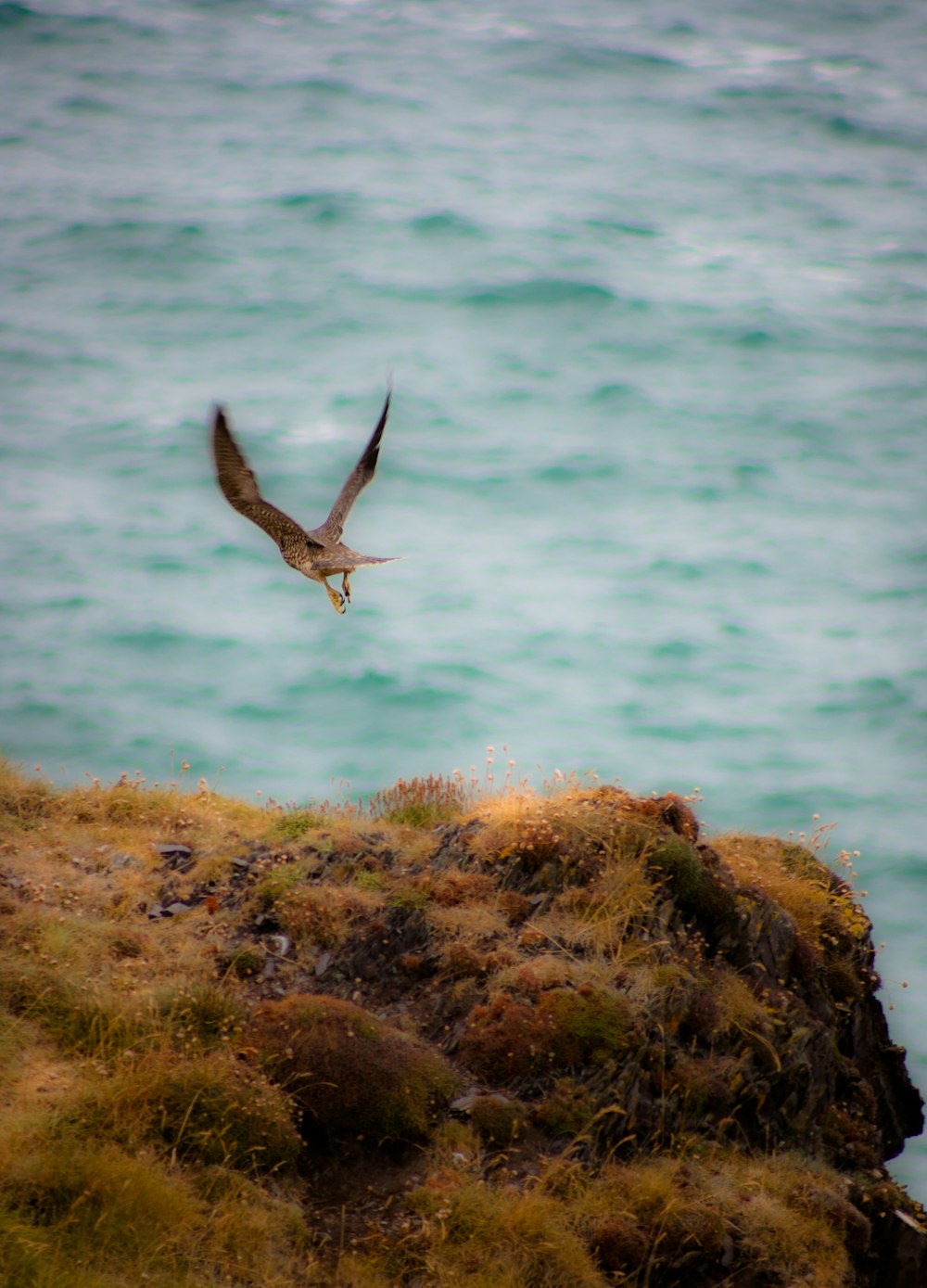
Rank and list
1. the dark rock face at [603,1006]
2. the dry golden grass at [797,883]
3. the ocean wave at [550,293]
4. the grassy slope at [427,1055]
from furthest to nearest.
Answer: the ocean wave at [550,293] < the dry golden grass at [797,883] < the dark rock face at [603,1006] < the grassy slope at [427,1055]

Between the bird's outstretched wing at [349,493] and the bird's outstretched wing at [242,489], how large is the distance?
310 millimetres

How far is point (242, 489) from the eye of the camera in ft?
33.5

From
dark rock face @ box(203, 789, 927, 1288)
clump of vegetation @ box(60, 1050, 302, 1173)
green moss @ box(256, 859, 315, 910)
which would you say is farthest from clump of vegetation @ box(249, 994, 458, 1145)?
green moss @ box(256, 859, 315, 910)

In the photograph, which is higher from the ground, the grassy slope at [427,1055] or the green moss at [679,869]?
the green moss at [679,869]

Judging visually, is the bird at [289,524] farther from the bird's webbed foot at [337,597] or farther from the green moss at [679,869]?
the green moss at [679,869]

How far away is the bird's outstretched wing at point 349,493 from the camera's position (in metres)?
11.0

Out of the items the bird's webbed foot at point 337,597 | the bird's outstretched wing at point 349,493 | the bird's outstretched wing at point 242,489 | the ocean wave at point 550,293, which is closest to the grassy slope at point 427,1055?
the bird's webbed foot at point 337,597

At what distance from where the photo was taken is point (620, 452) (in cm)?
7206

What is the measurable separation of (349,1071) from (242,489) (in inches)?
192

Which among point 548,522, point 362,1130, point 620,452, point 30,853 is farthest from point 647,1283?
point 620,452

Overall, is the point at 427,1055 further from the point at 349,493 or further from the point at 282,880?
the point at 349,493

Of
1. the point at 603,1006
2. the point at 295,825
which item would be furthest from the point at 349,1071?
the point at 295,825

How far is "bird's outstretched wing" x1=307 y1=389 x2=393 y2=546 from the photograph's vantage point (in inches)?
433

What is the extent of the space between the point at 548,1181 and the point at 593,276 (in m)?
72.2
